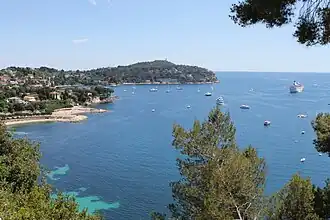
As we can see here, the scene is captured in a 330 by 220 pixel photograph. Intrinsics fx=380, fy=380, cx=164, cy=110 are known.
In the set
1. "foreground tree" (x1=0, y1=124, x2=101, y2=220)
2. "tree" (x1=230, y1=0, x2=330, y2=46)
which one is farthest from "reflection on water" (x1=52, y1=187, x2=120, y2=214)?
"tree" (x1=230, y1=0, x2=330, y2=46)

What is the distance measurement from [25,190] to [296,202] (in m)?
6.68

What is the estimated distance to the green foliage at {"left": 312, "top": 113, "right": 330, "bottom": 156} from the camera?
7.82 meters

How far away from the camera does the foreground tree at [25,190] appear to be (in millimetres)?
6145

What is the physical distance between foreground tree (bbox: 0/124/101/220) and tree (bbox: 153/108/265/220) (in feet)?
7.50

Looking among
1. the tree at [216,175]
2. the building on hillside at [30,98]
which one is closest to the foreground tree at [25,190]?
the tree at [216,175]

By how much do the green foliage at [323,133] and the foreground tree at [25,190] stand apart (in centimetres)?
486

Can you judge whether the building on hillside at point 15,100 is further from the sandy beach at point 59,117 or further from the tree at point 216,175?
the tree at point 216,175

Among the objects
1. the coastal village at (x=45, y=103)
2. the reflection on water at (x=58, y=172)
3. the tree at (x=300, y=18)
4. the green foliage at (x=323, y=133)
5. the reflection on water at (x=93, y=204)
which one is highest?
the tree at (x=300, y=18)

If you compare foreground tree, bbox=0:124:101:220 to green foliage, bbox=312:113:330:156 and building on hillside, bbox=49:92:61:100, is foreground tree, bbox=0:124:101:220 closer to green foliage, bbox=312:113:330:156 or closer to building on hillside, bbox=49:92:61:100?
green foliage, bbox=312:113:330:156

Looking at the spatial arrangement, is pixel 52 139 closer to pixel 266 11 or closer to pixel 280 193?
pixel 280 193

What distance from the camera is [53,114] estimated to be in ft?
197

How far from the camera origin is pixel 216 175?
776 cm

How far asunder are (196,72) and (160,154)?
115 metres

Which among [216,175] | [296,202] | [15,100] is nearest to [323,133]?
[296,202]
